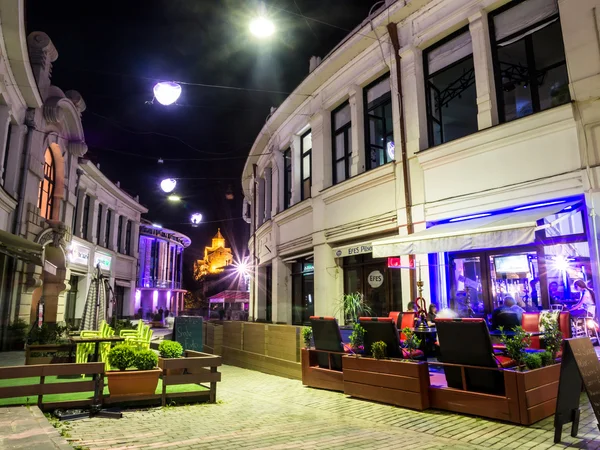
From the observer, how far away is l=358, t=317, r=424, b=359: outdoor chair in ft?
23.0

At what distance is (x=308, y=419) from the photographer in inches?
242

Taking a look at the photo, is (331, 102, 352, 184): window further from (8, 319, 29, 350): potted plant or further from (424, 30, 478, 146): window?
(8, 319, 29, 350): potted plant

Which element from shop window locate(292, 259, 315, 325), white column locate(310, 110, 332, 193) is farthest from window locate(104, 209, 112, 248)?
white column locate(310, 110, 332, 193)

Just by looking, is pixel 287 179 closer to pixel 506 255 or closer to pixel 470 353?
pixel 506 255

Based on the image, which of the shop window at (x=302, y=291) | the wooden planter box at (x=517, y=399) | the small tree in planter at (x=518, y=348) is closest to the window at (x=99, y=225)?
the shop window at (x=302, y=291)

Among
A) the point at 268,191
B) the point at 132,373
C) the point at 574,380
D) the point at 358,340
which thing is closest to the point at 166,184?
the point at 268,191

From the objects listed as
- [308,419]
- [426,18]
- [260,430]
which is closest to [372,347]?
[308,419]

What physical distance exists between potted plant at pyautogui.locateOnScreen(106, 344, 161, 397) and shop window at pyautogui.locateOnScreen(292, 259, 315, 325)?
9.50m

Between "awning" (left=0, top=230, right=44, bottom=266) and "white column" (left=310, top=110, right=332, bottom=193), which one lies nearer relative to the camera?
"awning" (left=0, top=230, right=44, bottom=266)

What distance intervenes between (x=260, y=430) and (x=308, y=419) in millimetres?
851

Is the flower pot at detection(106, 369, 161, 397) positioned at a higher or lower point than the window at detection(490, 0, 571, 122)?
lower

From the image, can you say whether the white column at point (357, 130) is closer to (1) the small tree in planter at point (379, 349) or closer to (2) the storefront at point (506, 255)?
(2) the storefront at point (506, 255)

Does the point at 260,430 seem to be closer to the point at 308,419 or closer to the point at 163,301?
the point at 308,419

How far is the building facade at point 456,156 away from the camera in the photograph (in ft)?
26.8
